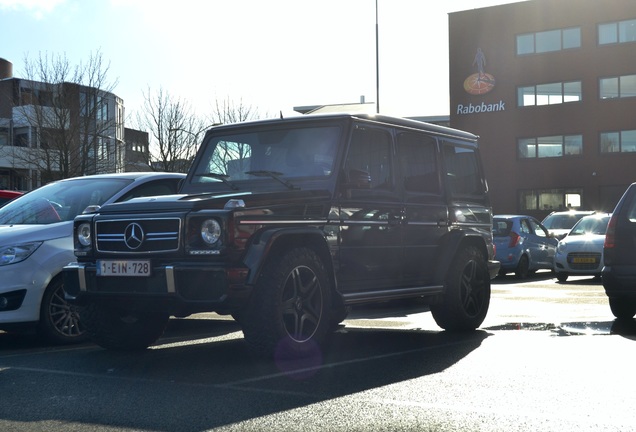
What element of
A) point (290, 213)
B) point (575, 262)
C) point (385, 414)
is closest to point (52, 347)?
point (290, 213)

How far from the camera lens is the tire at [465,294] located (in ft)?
29.5

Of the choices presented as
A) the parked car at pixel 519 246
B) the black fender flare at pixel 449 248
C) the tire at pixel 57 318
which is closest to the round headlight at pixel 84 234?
the tire at pixel 57 318

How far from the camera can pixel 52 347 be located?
27.6 feet

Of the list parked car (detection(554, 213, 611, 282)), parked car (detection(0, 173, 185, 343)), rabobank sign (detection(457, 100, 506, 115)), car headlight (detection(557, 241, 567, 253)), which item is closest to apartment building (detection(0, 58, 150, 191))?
rabobank sign (detection(457, 100, 506, 115))

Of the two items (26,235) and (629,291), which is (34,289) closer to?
(26,235)

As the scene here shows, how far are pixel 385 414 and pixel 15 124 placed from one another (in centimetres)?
7106

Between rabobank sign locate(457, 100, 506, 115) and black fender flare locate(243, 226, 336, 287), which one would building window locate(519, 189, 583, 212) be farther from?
black fender flare locate(243, 226, 336, 287)

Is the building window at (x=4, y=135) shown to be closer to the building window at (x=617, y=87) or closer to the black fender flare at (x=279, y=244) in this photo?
the building window at (x=617, y=87)

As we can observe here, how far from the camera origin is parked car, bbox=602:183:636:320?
9.85 meters

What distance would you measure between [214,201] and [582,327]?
4.78 metres

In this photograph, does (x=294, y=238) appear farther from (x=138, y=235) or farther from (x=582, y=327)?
(x=582, y=327)

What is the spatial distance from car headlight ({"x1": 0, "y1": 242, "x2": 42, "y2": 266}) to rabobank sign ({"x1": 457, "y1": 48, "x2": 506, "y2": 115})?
43.9m

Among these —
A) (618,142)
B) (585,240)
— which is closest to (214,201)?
(585,240)

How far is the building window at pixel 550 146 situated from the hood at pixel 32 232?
4191cm
